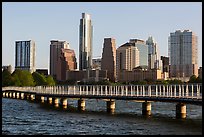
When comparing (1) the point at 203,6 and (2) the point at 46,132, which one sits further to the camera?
(2) the point at 46,132

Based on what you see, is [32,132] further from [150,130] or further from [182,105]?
[182,105]

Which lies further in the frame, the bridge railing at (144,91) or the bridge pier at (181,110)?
the bridge railing at (144,91)

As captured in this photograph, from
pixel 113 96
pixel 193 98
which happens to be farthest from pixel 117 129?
pixel 113 96

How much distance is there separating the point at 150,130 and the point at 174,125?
560cm

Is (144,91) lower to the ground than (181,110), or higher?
higher

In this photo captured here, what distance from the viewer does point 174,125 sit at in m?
46.5

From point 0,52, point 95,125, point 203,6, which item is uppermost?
point 203,6

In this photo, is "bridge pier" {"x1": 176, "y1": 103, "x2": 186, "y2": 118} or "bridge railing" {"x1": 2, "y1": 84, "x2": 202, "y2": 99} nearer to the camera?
"bridge pier" {"x1": 176, "y1": 103, "x2": 186, "y2": 118}

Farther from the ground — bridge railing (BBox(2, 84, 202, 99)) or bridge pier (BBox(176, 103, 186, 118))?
bridge railing (BBox(2, 84, 202, 99))

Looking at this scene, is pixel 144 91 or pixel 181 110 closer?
pixel 181 110

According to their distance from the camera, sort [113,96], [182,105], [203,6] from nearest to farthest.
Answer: [203,6], [182,105], [113,96]

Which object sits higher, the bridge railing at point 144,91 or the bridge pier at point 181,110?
the bridge railing at point 144,91

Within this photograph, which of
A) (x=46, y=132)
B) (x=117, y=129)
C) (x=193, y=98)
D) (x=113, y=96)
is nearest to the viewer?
(x=46, y=132)

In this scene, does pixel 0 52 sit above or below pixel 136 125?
above
